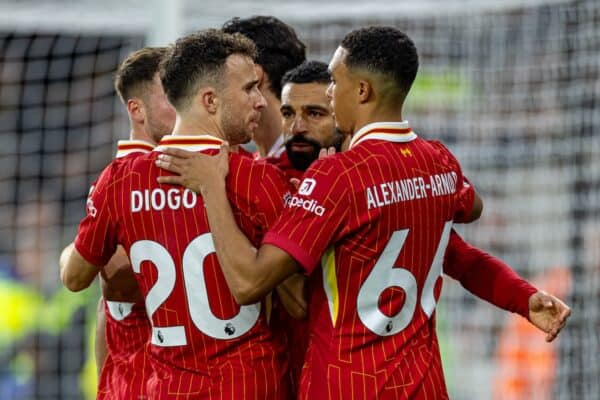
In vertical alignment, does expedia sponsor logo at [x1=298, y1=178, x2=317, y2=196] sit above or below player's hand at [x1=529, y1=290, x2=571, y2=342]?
above

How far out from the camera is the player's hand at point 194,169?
3432 mm

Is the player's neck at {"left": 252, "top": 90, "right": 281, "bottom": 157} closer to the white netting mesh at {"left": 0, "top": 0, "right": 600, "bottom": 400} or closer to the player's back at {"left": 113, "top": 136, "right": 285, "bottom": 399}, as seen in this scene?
the player's back at {"left": 113, "top": 136, "right": 285, "bottom": 399}

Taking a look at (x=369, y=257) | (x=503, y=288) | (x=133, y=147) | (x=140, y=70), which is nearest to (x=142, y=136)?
(x=133, y=147)

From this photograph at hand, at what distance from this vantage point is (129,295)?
381 cm

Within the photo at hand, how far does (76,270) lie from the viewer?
3693mm

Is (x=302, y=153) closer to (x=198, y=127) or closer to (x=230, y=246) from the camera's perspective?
(x=198, y=127)

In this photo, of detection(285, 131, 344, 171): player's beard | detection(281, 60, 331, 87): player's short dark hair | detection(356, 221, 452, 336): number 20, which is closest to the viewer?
detection(356, 221, 452, 336): number 20

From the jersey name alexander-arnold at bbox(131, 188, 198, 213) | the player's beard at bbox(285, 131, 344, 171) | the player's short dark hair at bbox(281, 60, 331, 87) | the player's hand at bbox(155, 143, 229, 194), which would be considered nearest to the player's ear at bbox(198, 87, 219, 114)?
the player's hand at bbox(155, 143, 229, 194)

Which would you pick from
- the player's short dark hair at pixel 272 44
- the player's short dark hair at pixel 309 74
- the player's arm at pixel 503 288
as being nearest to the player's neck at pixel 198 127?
the player's short dark hair at pixel 309 74

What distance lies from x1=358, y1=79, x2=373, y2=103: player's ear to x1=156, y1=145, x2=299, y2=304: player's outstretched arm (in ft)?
1.54

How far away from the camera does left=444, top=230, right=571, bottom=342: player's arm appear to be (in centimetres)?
379

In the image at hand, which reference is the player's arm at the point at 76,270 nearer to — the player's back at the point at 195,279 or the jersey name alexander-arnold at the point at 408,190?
the player's back at the point at 195,279

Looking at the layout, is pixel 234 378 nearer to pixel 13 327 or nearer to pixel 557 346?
pixel 557 346

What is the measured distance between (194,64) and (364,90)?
0.52 m
